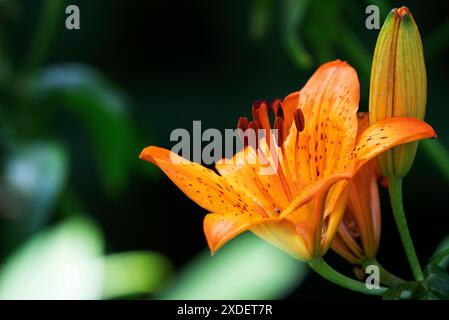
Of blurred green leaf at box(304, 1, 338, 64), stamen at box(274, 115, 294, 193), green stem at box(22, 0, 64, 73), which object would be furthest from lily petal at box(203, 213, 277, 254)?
green stem at box(22, 0, 64, 73)

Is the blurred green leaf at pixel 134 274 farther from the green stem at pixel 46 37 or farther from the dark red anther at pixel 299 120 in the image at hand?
the dark red anther at pixel 299 120

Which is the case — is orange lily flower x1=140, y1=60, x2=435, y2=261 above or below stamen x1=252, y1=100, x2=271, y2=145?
below

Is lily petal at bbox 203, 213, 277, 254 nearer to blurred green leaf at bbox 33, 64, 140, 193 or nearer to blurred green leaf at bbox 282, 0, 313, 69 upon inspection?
blurred green leaf at bbox 282, 0, 313, 69

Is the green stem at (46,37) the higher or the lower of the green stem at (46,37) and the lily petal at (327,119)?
the higher

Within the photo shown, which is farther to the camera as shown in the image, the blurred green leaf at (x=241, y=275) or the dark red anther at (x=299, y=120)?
the blurred green leaf at (x=241, y=275)

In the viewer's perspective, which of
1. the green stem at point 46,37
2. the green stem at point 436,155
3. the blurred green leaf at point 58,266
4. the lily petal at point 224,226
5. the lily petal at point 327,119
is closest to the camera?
the lily petal at point 224,226

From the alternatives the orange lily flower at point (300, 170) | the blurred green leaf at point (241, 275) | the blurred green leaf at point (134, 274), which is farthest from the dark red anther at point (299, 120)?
the blurred green leaf at point (134, 274)

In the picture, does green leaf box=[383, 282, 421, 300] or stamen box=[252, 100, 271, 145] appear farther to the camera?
stamen box=[252, 100, 271, 145]

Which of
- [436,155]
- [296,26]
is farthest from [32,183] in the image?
[436,155]
